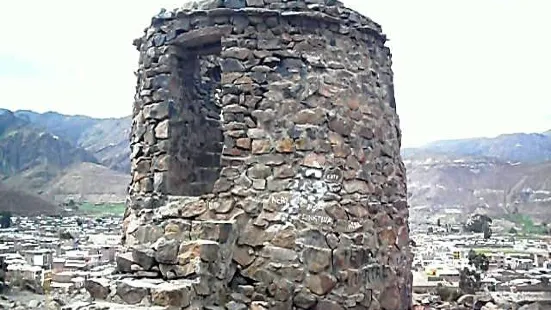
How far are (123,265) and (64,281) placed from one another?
21.4 ft

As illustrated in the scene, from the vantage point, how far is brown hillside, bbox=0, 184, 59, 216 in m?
30.4

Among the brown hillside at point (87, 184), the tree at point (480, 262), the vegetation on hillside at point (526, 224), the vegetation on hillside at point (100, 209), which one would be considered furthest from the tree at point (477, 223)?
the vegetation on hillside at point (100, 209)

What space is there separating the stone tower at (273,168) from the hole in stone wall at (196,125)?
2 centimetres

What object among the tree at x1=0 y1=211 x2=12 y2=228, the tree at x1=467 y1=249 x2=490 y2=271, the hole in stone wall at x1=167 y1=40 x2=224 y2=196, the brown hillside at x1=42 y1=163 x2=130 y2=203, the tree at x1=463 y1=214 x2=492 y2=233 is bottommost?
the tree at x1=467 y1=249 x2=490 y2=271

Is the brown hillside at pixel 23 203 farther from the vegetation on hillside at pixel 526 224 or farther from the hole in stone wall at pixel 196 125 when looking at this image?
the vegetation on hillside at pixel 526 224

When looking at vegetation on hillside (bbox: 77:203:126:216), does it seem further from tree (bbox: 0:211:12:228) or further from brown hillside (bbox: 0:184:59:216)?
tree (bbox: 0:211:12:228)

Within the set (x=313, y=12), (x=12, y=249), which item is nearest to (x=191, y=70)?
(x=313, y=12)

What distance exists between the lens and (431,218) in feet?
143

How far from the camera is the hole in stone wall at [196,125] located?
286 inches

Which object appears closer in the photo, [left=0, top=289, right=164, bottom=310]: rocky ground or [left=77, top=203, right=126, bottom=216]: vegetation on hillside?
[left=0, top=289, right=164, bottom=310]: rocky ground

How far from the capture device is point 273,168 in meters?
6.49

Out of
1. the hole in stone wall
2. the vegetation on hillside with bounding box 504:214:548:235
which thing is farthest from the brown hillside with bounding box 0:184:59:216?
the vegetation on hillside with bounding box 504:214:548:235

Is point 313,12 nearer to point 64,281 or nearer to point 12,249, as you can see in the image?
point 64,281

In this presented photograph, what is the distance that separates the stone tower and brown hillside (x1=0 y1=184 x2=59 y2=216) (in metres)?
24.6
